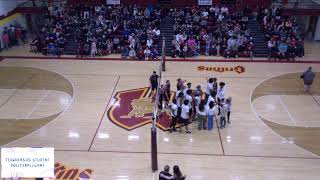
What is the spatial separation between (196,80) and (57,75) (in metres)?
6.85

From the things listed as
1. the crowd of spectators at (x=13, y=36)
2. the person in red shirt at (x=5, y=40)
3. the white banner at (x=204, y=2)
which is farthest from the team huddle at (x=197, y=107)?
the white banner at (x=204, y=2)

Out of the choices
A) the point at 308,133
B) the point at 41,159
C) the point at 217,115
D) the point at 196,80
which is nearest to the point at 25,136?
the point at 41,159

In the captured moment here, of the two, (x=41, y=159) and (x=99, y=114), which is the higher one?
(x=41, y=159)

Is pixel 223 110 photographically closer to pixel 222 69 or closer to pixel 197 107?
pixel 197 107

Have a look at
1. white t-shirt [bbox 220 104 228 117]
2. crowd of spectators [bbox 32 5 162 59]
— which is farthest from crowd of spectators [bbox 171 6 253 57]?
white t-shirt [bbox 220 104 228 117]

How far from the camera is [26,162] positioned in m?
7.74

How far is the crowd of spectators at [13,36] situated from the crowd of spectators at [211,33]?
9752 mm

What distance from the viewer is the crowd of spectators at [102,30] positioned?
21.8 m

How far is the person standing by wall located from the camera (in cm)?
1648

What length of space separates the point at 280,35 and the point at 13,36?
53.3 ft

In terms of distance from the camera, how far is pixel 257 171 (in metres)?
11.3

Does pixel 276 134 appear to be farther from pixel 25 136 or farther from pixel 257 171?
pixel 25 136

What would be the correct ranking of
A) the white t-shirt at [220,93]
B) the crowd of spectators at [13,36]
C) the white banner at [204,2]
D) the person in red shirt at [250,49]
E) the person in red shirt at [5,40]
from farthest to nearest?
the white banner at [204,2]
the crowd of spectators at [13,36]
the person in red shirt at [5,40]
the person in red shirt at [250,49]
the white t-shirt at [220,93]

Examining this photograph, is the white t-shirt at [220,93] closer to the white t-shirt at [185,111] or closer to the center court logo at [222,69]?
the white t-shirt at [185,111]
